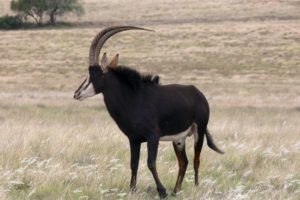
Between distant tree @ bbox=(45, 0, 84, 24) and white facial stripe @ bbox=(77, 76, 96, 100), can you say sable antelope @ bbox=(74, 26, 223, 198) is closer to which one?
white facial stripe @ bbox=(77, 76, 96, 100)

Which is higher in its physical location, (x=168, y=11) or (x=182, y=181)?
(x=182, y=181)

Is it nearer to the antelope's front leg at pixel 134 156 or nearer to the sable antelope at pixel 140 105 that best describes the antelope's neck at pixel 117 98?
the sable antelope at pixel 140 105

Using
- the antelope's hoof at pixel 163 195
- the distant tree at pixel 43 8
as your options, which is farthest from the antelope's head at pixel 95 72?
the distant tree at pixel 43 8

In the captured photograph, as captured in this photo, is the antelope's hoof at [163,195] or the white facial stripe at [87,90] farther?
the white facial stripe at [87,90]

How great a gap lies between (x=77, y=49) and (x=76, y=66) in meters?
11.5

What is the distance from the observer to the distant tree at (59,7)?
321 feet

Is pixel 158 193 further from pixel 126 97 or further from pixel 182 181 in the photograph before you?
pixel 126 97

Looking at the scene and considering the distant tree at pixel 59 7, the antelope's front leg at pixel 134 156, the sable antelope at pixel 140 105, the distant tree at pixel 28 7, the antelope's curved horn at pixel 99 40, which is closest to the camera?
the sable antelope at pixel 140 105

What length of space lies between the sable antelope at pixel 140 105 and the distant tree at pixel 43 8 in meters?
89.8

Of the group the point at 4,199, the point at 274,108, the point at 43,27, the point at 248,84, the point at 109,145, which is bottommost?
the point at 43,27

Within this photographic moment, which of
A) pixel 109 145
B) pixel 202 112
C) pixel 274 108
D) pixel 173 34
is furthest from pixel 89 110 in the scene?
pixel 173 34

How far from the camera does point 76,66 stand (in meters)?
57.6

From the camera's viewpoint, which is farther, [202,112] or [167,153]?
[167,153]

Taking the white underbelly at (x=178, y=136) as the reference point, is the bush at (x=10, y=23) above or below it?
below
